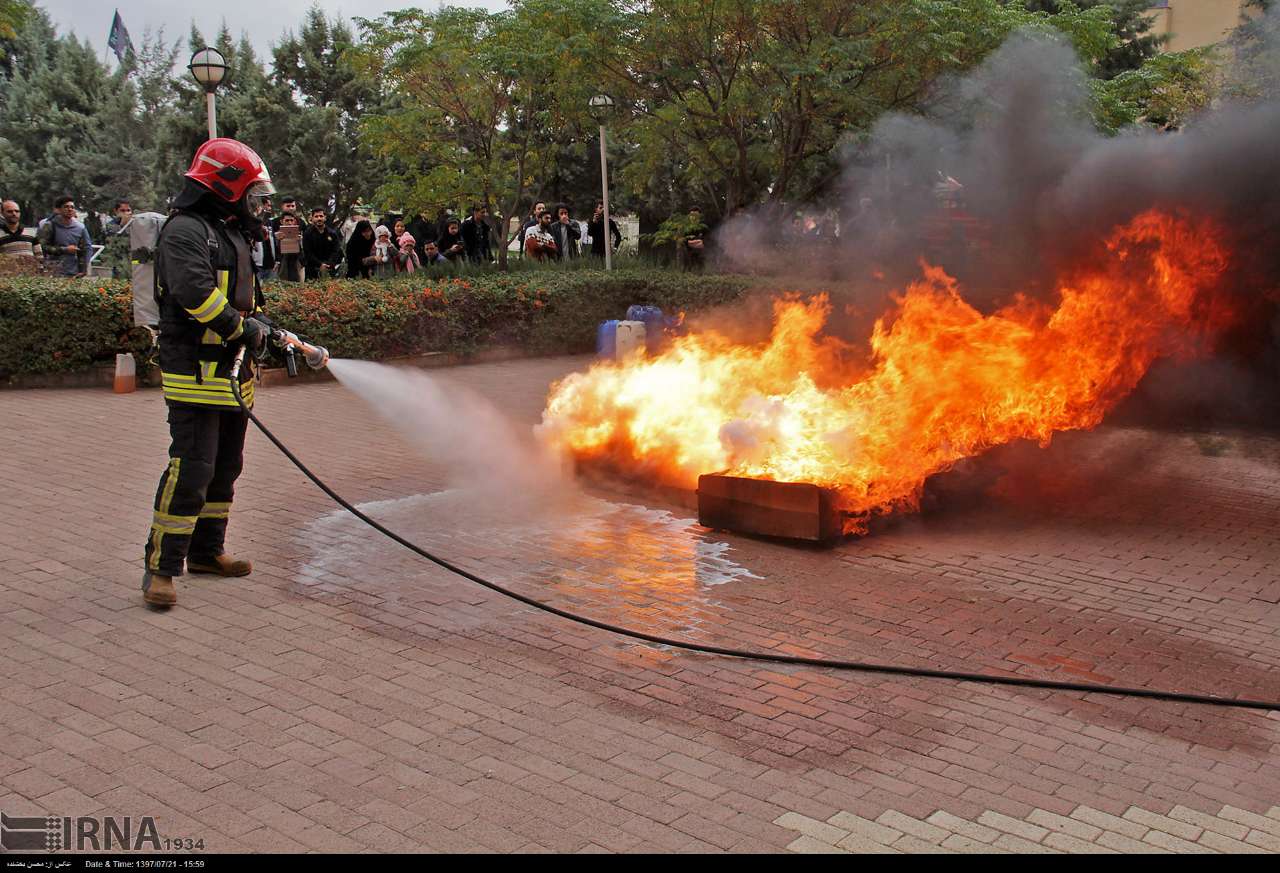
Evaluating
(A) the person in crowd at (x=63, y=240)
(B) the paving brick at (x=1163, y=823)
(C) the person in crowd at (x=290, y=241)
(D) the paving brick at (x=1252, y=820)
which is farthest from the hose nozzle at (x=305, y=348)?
(C) the person in crowd at (x=290, y=241)

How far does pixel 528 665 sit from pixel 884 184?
8318mm

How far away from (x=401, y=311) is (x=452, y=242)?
4.55 metres

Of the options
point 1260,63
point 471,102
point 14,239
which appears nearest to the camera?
point 1260,63

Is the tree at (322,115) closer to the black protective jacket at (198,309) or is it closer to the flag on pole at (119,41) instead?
the flag on pole at (119,41)

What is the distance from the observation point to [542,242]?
18500mm

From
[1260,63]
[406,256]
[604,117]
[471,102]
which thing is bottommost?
[406,256]

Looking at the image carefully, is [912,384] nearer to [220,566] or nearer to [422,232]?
[220,566]

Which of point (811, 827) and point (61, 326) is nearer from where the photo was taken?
point (811, 827)

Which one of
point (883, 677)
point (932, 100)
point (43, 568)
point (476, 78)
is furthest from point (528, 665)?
point (476, 78)

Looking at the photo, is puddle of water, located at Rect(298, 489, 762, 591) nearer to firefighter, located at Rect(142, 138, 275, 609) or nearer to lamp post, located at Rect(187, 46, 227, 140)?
firefighter, located at Rect(142, 138, 275, 609)

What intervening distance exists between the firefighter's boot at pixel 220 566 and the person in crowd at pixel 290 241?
402 inches

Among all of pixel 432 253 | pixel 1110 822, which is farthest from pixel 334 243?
pixel 1110 822

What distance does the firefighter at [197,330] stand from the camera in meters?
5.53

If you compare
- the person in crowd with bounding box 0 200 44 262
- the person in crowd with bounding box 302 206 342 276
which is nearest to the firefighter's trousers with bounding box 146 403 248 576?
the person in crowd with bounding box 0 200 44 262
